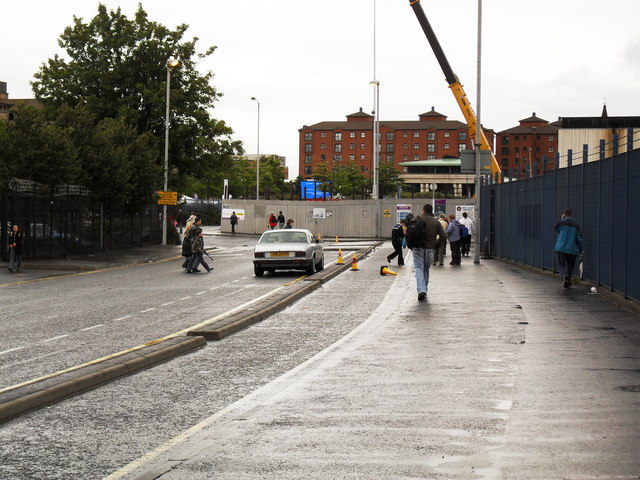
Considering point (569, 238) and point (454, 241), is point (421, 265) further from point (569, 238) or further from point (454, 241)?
point (454, 241)

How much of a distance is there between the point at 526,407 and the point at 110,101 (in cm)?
4454

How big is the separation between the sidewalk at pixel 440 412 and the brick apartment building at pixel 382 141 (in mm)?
160162

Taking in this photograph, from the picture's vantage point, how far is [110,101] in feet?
161

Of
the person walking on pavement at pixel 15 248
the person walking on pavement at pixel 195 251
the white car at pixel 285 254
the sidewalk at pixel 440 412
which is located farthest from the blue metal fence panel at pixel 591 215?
the person walking on pavement at pixel 15 248

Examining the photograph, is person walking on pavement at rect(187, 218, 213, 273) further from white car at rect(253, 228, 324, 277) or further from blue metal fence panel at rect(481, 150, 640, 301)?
blue metal fence panel at rect(481, 150, 640, 301)

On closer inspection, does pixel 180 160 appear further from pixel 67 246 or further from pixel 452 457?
pixel 452 457

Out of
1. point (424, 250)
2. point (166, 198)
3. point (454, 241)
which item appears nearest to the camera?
point (424, 250)

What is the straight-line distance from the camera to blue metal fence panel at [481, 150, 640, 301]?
15.4 m

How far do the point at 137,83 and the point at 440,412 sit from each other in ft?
144

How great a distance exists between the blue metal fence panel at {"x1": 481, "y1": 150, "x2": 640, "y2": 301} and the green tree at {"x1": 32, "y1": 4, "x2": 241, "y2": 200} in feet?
76.9

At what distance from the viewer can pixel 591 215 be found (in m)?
19.0

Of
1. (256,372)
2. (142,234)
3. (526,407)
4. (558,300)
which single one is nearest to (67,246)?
(142,234)

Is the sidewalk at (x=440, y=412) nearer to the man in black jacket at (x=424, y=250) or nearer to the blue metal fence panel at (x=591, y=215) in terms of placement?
→ the blue metal fence panel at (x=591, y=215)

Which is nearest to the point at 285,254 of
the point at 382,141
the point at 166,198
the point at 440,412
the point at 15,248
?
the point at 15,248
